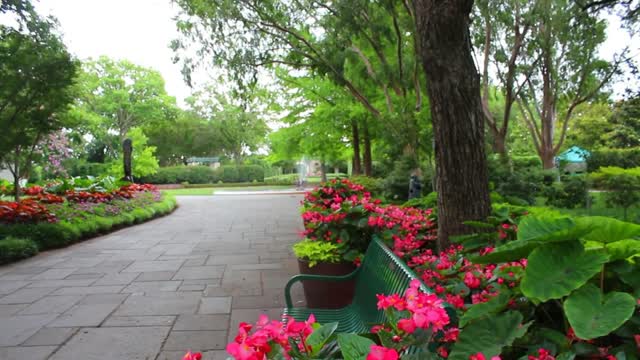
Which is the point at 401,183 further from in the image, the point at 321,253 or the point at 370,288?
the point at 370,288

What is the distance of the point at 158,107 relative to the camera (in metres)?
41.1

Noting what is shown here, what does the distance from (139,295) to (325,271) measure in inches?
79.8

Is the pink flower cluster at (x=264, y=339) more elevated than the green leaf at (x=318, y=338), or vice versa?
the pink flower cluster at (x=264, y=339)

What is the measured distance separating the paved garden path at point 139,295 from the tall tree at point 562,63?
7329 mm

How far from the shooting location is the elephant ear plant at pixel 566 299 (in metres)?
1.12

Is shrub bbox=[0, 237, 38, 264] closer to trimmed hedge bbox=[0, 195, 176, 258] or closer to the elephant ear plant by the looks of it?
trimmed hedge bbox=[0, 195, 176, 258]

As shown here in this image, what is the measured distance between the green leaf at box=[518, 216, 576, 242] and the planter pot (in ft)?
7.61

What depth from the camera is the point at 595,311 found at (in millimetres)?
1120

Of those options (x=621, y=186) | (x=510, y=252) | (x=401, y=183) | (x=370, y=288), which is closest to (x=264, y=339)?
(x=510, y=252)

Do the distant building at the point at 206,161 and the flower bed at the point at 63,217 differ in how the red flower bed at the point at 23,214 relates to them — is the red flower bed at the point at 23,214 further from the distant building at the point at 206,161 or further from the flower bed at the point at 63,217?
the distant building at the point at 206,161

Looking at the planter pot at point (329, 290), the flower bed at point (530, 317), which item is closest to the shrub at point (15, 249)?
the planter pot at point (329, 290)

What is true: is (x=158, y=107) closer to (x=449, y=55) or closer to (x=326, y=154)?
(x=326, y=154)

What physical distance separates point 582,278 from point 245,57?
10513mm

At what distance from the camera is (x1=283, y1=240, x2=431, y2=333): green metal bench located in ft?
6.77
